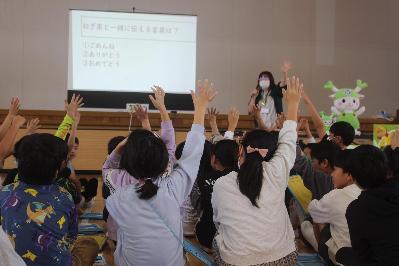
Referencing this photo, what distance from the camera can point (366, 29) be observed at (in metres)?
7.05

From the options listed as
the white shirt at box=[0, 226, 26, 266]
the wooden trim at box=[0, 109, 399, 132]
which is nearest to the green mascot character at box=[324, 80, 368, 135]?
the wooden trim at box=[0, 109, 399, 132]

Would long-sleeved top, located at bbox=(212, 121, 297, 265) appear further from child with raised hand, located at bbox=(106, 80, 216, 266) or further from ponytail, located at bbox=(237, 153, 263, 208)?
child with raised hand, located at bbox=(106, 80, 216, 266)

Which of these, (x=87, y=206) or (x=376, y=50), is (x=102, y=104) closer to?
(x=87, y=206)

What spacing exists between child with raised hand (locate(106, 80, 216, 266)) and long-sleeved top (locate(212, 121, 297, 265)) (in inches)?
8.6

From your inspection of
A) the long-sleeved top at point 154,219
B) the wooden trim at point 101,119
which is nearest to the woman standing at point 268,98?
the wooden trim at point 101,119

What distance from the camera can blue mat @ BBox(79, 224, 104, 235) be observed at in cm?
316

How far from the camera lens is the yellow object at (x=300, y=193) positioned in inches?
114

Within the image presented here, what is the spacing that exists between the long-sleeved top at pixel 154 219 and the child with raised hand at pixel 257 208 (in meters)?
0.22

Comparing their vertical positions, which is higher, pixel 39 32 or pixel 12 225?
pixel 39 32

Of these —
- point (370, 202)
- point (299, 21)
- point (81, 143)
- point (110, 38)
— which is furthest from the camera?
point (299, 21)

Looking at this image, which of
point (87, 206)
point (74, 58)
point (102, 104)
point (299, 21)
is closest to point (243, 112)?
point (299, 21)

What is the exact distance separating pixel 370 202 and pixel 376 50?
6012 millimetres

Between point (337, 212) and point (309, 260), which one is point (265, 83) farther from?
point (337, 212)

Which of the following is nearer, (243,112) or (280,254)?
(280,254)
